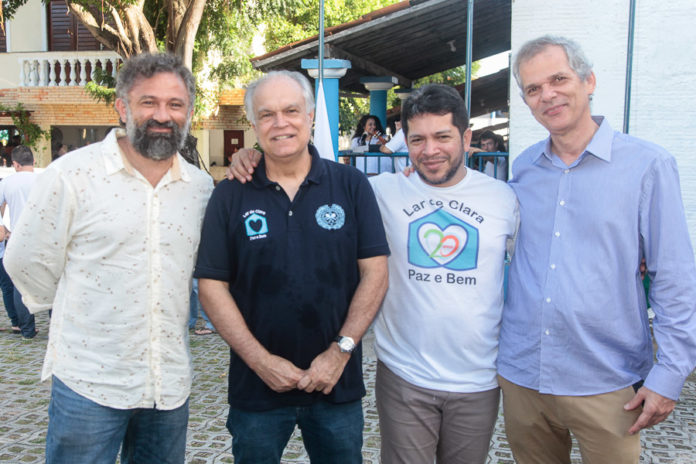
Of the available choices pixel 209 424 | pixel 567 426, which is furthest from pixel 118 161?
pixel 209 424

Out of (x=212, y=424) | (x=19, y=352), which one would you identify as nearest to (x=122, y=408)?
(x=212, y=424)

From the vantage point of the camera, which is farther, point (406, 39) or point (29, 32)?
point (29, 32)

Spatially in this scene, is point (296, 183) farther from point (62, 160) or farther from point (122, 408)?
point (122, 408)

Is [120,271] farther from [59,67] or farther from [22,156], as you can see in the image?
[59,67]

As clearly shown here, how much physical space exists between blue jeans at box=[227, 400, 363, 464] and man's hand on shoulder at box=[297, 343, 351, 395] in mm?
127

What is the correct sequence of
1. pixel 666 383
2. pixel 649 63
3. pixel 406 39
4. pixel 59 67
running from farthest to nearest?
pixel 59 67 → pixel 406 39 → pixel 649 63 → pixel 666 383

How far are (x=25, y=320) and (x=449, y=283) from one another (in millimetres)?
5990

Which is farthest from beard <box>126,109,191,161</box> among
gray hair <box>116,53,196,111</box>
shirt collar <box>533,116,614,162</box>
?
shirt collar <box>533,116,614,162</box>

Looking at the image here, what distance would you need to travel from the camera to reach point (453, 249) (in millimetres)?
2518

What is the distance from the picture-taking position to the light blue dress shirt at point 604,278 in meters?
2.26

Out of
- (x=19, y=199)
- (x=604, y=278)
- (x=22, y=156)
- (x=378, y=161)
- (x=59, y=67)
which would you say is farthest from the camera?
(x=59, y=67)

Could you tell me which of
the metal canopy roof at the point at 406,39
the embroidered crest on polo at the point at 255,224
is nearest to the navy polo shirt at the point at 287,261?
the embroidered crest on polo at the point at 255,224

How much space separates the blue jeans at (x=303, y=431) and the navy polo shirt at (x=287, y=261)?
5 cm

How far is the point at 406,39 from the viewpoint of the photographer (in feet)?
33.4
